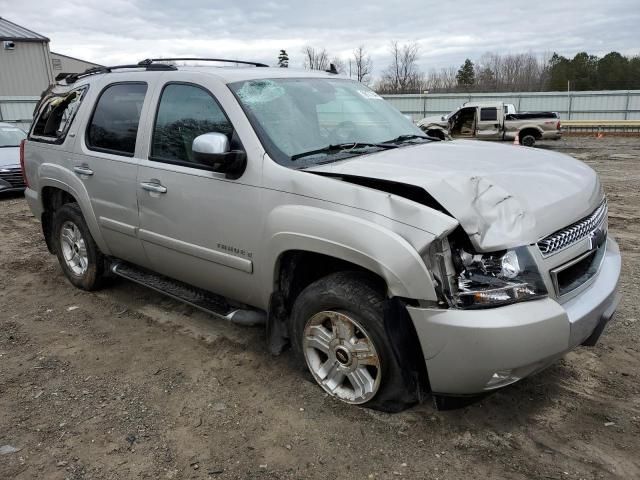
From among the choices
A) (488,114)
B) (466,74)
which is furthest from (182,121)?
(466,74)

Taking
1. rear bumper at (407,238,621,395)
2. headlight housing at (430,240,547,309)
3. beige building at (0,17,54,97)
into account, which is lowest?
rear bumper at (407,238,621,395)

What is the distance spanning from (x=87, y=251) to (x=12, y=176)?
721 cm

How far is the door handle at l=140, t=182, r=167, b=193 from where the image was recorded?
12.3 feet

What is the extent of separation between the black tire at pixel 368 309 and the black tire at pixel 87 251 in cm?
269

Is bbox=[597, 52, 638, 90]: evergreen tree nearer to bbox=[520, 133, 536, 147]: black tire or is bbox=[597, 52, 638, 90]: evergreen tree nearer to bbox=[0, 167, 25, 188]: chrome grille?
bbox=[520, 133, 536, 147]: black tire

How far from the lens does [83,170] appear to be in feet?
14.8

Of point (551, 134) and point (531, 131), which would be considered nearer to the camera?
point (551, 134)

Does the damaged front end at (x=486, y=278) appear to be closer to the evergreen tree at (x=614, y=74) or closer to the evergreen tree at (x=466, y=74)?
the evergreen tree at (x=614, y=74)

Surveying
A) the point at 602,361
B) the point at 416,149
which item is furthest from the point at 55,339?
the point at 602,361

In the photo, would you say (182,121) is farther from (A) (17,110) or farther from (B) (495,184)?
(A) (17,110)

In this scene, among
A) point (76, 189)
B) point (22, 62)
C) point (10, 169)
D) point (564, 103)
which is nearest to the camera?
point (76, 189)

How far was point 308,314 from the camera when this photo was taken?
3064 mm

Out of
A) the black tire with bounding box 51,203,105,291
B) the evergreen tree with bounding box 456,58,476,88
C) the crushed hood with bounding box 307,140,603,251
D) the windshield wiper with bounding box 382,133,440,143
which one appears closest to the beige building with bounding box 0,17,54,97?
the black tire with bounding box 51,203,105,291

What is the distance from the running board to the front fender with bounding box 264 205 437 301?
51cm
